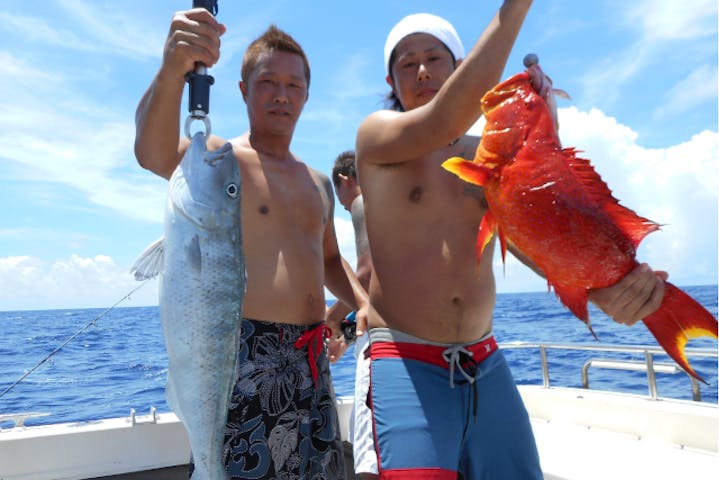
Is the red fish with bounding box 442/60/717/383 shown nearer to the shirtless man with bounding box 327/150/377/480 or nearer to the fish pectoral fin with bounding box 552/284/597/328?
the fish pectoral fin with bounding box 552/284/597/328

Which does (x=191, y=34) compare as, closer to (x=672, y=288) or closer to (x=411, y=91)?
(x=411, y=91)

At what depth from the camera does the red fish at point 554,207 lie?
1.44m

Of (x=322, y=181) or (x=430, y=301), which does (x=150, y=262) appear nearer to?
(x=430, y=301)

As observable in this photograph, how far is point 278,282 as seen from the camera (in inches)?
100

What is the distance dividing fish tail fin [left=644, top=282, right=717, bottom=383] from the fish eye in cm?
119

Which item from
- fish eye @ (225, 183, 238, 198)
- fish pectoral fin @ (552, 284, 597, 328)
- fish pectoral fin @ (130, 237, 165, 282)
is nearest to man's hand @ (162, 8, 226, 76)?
fish eye @ (225, 183, 238, 198)

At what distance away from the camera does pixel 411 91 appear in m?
A: 2.48

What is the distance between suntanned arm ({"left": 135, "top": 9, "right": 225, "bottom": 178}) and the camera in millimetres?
1576

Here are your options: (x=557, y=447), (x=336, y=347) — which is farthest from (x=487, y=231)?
(x=557, y=447)

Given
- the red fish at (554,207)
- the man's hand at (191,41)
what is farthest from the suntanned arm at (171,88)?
the red fish at (554,207)

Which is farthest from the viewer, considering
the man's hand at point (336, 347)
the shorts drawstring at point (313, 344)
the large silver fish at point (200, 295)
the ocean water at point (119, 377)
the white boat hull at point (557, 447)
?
the ocean water at point (119, 377)

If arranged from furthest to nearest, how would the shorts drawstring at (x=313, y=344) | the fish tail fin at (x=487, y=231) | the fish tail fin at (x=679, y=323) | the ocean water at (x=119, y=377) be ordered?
1. the ocean water at (x=119, y=377)
2. the shorts drawstring at (x=313, y=344)
3. the fish tail fin at (x=487, y=231)
4. the fish tail fin at (x=679, y=323)

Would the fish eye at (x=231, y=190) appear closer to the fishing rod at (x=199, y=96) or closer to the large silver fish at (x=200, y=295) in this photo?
the large silver fish at (x=200, y=295)

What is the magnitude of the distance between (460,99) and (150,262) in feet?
3.65
